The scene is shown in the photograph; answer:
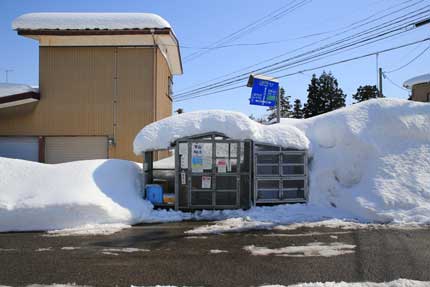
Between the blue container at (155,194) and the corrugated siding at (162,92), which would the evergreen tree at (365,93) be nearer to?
the corrugated siding at (162,92)

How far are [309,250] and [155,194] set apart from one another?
5844 mm

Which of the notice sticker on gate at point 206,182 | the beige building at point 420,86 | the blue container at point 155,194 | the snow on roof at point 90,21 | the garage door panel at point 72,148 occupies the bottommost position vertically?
the blue container at point 155,194

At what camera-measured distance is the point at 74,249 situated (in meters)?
7.31

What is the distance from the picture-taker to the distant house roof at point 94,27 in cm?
1750

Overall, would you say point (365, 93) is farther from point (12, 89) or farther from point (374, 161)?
point (12, 89)

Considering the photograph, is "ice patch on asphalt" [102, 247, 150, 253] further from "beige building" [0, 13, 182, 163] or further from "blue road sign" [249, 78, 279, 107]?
"beige building" [0, 13, 182, 163]

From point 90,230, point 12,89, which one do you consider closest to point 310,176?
point 90,230

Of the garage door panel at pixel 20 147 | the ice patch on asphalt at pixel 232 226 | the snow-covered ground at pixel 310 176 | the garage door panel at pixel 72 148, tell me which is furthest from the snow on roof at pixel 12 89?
the ice patch on asphalt at pixel 232 226

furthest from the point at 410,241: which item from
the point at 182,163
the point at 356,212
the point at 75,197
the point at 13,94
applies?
the point at 13,94

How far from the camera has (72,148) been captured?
59.6 feet

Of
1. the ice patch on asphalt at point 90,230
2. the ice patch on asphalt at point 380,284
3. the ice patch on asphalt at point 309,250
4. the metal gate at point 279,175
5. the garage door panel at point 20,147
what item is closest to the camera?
the ice patch on asphalt at point 380,284

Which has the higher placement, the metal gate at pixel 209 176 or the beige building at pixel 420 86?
the beige building at pixel 420 86

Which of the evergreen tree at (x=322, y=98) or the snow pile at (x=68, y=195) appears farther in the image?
the evergreen tree at (x=322, y=98)

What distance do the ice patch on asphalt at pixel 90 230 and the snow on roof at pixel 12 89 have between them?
1102cm
